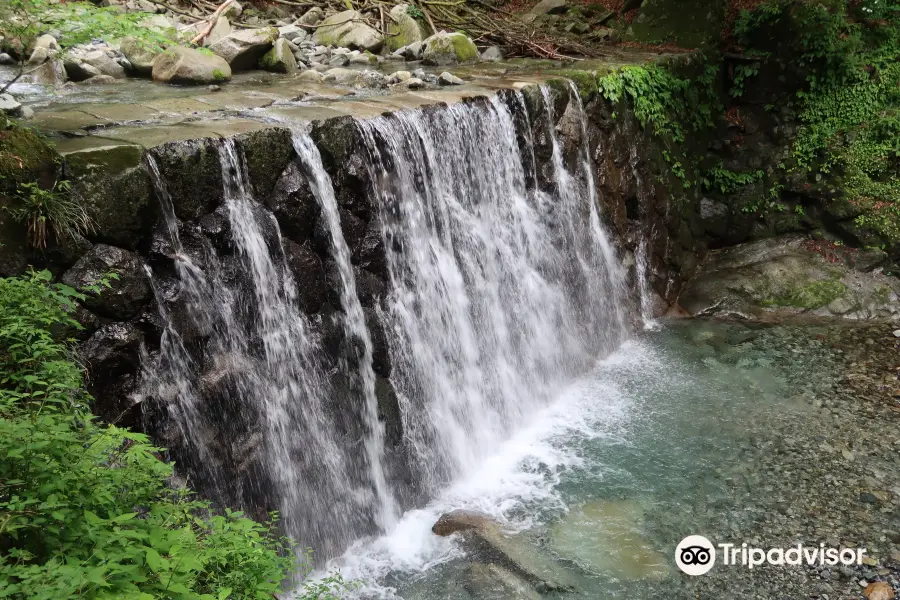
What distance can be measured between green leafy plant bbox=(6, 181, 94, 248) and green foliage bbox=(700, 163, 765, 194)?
31.9 feet

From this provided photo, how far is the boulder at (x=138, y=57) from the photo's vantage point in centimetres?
870

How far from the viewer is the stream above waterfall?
5.14 metres

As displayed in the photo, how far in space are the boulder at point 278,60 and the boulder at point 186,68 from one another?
115 cm

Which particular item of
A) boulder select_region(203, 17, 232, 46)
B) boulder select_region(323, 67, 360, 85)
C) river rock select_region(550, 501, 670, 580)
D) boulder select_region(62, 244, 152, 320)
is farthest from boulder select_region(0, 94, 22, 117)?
river rock select_region(550, 501, 670, 580)

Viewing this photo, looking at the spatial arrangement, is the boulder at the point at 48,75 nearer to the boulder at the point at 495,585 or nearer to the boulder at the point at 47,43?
the boulder at the point at 47,43

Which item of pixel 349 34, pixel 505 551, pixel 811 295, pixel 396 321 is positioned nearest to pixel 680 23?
pixel 811 295

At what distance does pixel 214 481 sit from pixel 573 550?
2.89 meters

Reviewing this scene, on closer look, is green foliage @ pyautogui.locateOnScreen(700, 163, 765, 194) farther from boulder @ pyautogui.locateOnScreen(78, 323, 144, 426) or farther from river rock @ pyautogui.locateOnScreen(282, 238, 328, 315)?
boulder @ pyautogui.locateOnScreen(78, 323, 144, 426)

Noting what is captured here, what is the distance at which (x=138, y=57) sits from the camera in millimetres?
8719

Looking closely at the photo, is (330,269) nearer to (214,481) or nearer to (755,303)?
(214,481)

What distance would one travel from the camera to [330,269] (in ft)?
19.3

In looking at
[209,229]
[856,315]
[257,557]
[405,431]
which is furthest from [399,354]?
[856,315]

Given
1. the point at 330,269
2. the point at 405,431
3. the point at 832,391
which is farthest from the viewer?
the point at 832,391

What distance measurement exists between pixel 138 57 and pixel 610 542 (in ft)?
26.7
